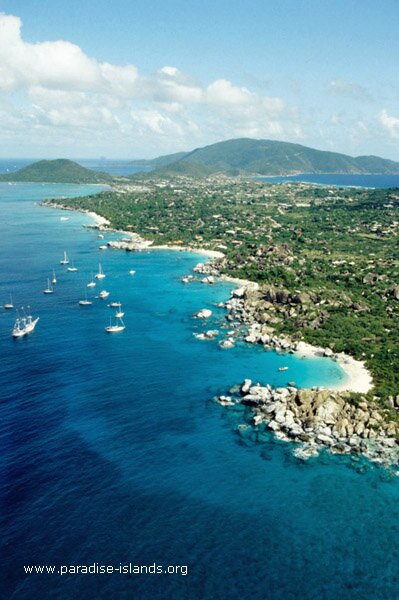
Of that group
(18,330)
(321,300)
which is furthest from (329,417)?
(18,330)

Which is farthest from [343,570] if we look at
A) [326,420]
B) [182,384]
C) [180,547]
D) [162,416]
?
[182,384]

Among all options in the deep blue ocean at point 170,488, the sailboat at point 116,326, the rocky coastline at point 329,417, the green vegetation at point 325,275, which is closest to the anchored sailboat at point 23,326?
the deep blue ocean at point 170,488

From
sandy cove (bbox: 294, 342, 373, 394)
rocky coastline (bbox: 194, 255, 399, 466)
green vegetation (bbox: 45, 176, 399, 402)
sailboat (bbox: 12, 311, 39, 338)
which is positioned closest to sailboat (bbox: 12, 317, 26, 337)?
sailboat (bbox: 12, 311, 39, 338)

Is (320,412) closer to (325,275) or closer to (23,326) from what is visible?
(23,326)

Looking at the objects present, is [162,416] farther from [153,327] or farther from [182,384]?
[153,327]

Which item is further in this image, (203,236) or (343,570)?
(203,236)

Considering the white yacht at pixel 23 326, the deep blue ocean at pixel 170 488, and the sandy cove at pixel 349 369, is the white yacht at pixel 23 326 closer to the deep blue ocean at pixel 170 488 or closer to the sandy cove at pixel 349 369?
the deep blue ocean at pixel 170 488
